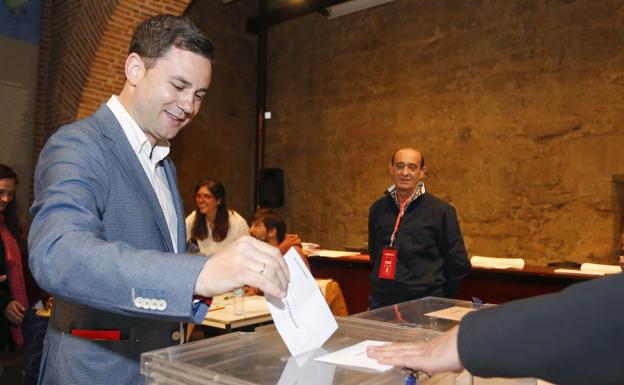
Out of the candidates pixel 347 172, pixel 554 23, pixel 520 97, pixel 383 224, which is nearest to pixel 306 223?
pixel 347 172

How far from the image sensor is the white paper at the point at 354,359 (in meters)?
0.99

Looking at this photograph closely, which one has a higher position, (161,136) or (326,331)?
(161,136)

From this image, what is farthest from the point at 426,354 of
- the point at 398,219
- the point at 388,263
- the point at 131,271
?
the point at 398,219

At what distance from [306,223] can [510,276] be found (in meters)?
5.63

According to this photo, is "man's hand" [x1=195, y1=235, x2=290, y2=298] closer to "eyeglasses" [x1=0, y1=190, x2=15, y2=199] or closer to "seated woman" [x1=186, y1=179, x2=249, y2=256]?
"eyeglasses" [x1=0, y1=190, x2=15, y2=199]

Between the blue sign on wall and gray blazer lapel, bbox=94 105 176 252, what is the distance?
19.7 feet

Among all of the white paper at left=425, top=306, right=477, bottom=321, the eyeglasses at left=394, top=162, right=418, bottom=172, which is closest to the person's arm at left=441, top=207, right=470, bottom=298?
the eyeglasses at left=394, top=162, right=418, bottom=172

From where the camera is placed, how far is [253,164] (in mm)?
10883

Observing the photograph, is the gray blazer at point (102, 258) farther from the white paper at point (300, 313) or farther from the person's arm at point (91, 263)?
the white paper at point (300, 313)

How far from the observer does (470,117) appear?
315 inches

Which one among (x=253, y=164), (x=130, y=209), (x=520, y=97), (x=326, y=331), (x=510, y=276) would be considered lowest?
(x=510, y=276)

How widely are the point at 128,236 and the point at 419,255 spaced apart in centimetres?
271

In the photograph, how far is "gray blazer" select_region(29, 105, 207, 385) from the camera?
909 millimetres

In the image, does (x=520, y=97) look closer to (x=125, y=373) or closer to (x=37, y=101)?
(x=37, y=101)
